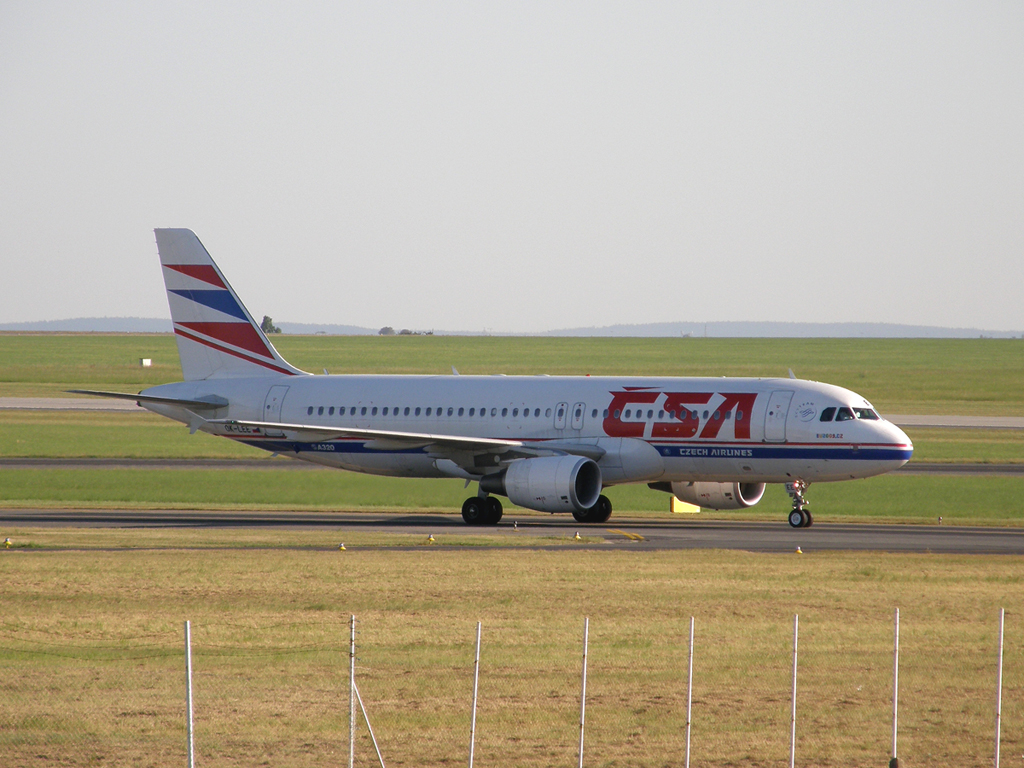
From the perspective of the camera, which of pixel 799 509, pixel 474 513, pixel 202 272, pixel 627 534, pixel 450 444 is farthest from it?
pixel 202 272

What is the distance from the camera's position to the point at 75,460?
211 feet

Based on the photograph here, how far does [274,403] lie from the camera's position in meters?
49.3

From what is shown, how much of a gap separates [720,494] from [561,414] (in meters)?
5.64

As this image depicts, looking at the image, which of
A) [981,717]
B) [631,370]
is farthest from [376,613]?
[631,370]

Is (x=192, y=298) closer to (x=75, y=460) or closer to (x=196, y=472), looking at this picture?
(x=196, y=472)

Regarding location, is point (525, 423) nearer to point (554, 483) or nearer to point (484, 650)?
point (554, 483)

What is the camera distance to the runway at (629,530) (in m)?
35.8

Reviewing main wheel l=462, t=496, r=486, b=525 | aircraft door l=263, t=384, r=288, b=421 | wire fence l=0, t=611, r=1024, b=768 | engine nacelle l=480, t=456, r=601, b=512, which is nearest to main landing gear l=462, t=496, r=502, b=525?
main wheel l=462, t=496, r=486, b=525

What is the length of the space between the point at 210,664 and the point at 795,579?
13.4m

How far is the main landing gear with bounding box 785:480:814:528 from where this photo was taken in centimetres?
4119

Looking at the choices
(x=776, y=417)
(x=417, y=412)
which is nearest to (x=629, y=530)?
(x=776, y=417)

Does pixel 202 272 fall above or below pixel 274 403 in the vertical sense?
above

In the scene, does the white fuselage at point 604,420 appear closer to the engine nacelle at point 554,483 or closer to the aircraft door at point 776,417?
the aircraft door at point 776,417

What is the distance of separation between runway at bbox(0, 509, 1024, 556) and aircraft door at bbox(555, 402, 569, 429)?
313 centimetres
